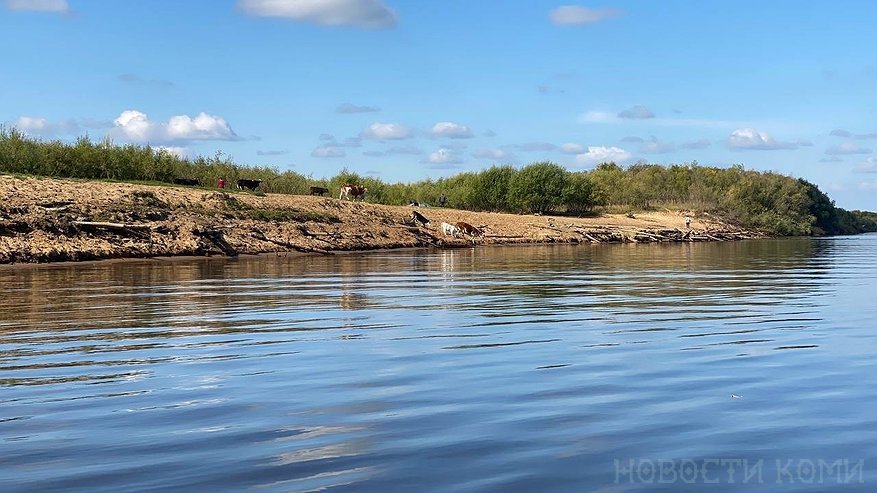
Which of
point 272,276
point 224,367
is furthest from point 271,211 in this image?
point 224,367

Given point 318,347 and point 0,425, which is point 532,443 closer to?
point 0,425

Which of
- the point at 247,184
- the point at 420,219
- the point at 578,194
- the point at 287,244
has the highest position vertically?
the point at 578,194

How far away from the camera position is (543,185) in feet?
273

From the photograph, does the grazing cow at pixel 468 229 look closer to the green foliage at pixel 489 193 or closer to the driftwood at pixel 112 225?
the driftwood at pixel 112 225

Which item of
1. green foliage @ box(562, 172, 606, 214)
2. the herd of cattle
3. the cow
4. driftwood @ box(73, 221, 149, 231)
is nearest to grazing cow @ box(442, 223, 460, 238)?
the herd of cattle

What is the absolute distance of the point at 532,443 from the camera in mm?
7734

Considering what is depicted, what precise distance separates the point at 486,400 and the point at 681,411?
1849 millimetres

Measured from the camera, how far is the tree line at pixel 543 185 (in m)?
48.8

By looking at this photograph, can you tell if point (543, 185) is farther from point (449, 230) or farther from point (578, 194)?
point (449, 230)

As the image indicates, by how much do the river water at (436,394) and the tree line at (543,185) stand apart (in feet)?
98.1

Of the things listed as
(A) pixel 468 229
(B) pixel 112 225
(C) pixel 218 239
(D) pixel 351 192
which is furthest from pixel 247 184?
(B) pixel 112 225

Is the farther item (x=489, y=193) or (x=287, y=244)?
(x=489, y=193)

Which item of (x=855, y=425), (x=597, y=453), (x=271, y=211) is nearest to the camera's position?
(x=597, y=453)

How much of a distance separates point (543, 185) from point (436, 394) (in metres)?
74.1
